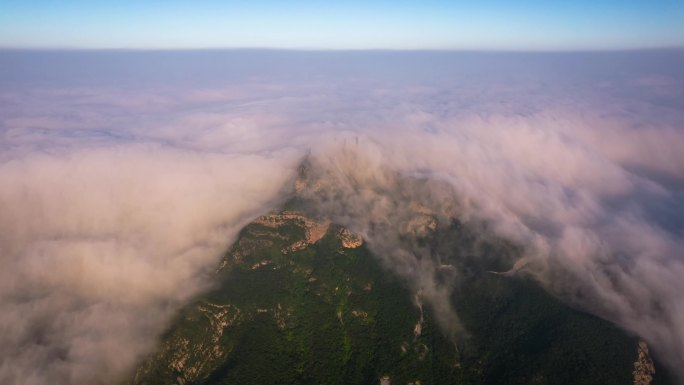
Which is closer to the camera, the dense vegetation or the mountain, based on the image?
the mountain

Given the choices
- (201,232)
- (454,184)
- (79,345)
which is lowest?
(79,345)

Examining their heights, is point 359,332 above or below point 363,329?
below

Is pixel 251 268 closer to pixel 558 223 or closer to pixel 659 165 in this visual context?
pixel 558 223

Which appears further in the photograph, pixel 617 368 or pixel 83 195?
pixel 83 195

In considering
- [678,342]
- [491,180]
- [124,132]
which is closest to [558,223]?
[491,180]

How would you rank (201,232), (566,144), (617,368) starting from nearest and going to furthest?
(617,368), (201,232), (566,144)

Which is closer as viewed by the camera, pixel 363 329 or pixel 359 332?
pixel 359 332

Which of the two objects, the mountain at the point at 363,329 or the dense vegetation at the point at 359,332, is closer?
the mountain at the point at 363,329

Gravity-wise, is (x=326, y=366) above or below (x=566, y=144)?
below
